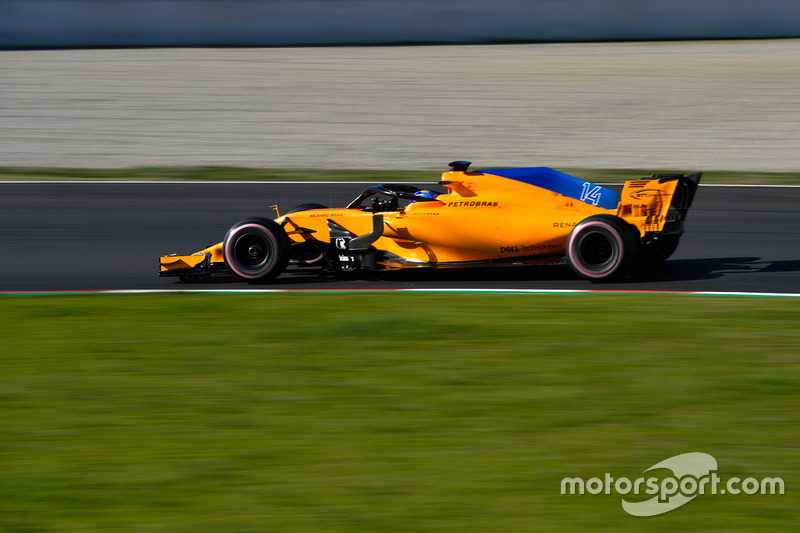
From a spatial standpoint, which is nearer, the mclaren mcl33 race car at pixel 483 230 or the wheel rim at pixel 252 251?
the mclaren mcl33 race car at pixel 483 230

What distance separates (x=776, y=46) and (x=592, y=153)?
9.09 meters

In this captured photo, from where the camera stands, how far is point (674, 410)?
18.5ft

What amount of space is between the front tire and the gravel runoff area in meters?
6.91

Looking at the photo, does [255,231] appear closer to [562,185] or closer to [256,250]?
[256,250]

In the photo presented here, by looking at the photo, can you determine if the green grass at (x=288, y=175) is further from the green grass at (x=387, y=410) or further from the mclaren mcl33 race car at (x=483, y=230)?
the green grass at (x=387, y=410)

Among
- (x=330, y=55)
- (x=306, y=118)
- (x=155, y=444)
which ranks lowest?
(x=155, y=444)

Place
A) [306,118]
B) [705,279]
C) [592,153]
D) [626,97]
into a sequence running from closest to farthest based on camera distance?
[705,279], [592,153], [306,118], [626,97]

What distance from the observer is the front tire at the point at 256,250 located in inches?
353

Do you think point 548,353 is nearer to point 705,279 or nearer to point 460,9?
point 705,279

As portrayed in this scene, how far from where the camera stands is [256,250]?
29.9 ft

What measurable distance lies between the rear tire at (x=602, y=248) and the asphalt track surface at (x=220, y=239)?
0.59 ft

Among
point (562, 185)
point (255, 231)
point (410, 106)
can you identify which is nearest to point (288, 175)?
point (410, 106)

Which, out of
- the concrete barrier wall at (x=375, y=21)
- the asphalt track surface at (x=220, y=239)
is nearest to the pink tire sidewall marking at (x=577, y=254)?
the asphalt track surface at (x=220, y=239)

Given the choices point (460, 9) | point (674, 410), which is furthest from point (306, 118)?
point (674, 410)
